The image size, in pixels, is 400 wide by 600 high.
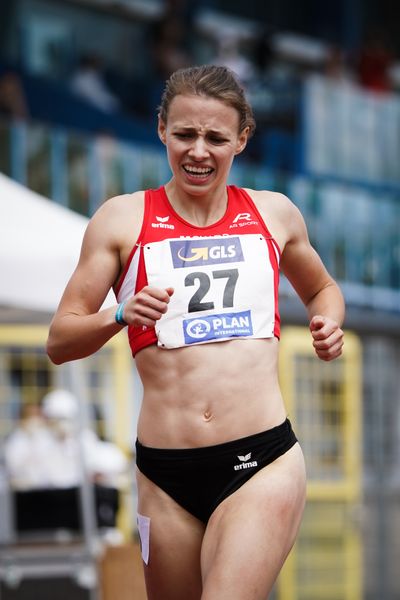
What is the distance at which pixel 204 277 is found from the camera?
4473 millimetres

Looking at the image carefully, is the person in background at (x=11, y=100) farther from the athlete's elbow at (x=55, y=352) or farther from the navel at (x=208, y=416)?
the navel at (x=208, y=416)

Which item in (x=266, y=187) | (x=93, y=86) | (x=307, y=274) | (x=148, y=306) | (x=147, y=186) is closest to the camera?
(x=148, y=306)

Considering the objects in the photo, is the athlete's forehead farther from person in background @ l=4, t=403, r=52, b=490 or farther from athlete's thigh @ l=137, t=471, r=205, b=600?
person in background @ l=4, t=403, r=52, b=490

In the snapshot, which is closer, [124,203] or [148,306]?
[148,306]

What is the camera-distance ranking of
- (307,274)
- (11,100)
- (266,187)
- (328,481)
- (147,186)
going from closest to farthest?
1. (307,274)
2. (328,481)
3. (147,186)
4. (11,100)
5. (266,187)

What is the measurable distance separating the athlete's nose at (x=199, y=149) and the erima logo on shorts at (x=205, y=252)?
0.25 meters

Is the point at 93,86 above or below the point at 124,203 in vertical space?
above

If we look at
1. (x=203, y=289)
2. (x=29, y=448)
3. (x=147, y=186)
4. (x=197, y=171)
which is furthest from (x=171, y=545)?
(x=147, y=186)

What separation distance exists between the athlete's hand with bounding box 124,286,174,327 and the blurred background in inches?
119

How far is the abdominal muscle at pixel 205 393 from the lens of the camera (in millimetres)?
4418

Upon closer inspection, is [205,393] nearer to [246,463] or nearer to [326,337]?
[246,463]

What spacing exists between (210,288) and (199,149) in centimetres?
38

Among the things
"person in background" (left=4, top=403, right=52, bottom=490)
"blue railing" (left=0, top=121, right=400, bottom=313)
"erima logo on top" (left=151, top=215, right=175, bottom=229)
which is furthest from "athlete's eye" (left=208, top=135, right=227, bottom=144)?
"blue railing" (left=0, top=121, right=400, bottom=313)

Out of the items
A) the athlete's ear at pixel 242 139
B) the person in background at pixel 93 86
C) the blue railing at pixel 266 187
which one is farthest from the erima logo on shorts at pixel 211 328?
the person in background at pixel 93 86
